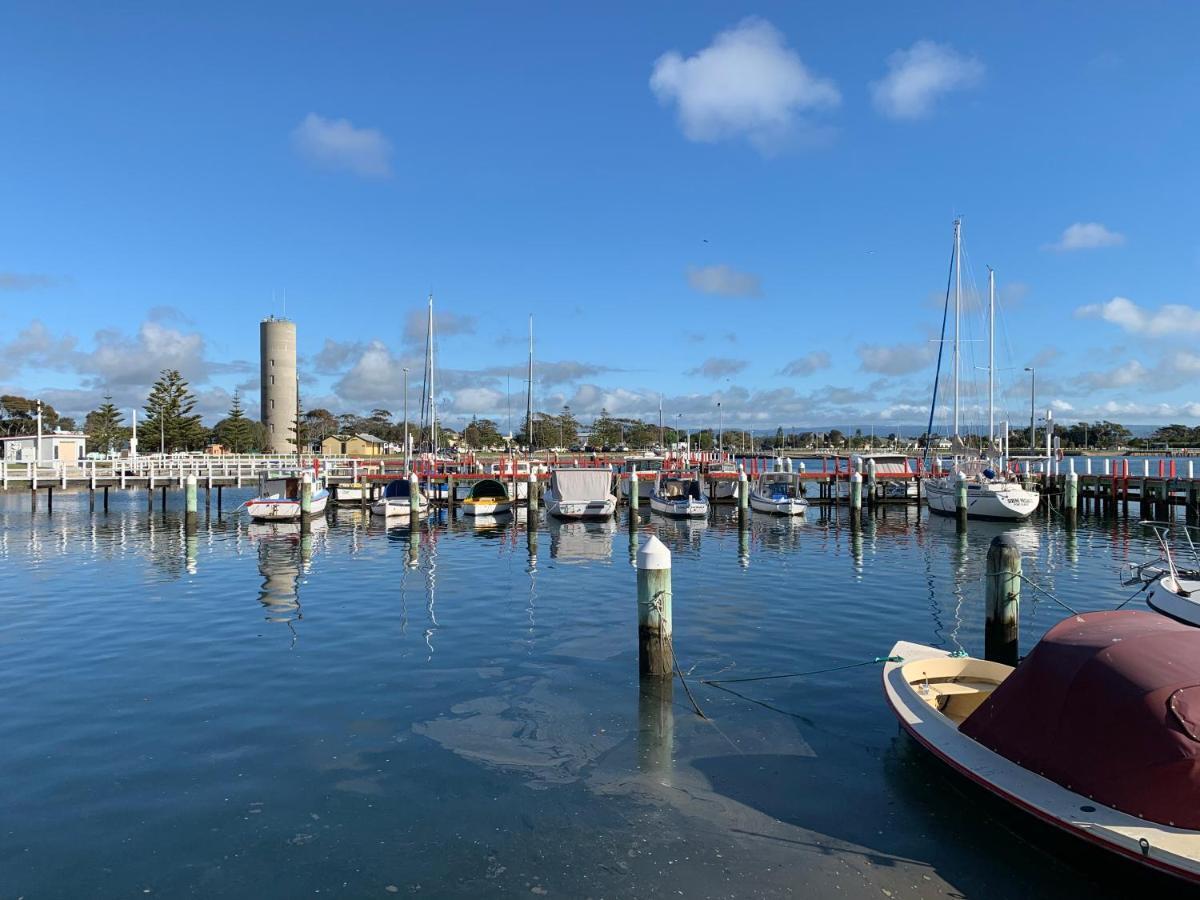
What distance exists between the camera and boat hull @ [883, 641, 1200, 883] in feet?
23.4

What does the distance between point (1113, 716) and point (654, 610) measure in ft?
23.5

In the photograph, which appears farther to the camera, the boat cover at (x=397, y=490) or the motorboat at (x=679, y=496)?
the boat cover at (x=397, y=490)

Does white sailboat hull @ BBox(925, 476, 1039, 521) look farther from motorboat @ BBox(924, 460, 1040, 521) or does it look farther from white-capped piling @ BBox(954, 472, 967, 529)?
white-capped piling @ BBox(954, 472, 967, 529)

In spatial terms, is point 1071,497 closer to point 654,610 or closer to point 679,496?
point 679,496

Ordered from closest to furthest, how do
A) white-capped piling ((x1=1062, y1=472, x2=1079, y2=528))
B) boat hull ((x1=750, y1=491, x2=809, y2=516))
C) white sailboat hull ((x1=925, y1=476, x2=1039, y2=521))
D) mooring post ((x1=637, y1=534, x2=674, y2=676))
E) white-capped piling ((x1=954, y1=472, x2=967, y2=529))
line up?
mooring post ((x1=637, y1=534, x2=674, y2=676))
white-capped piling ((x1=954, y1=472, x2=967, y2=529))
white-capped piling ((x1=1062, y1=472, x2=1079, y2=528))
white sailboat hull ((x1=925, y1=476, x2=1039, y2=521))
boat hull ((x1=750, y1=491, x2=809, y2=516))

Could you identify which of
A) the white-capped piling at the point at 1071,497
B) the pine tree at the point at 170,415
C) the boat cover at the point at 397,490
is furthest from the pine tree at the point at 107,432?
the white-capped piling at the point at 1071,497

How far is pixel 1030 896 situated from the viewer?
762cm

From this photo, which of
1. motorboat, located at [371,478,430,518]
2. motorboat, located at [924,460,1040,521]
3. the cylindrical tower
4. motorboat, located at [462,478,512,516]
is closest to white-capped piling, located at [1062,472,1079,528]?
motorboat, located at [924,460,1040,521]

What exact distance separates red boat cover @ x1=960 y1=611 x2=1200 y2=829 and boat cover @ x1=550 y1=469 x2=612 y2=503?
1508 inches

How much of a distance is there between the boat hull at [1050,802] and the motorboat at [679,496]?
37360 millimetres

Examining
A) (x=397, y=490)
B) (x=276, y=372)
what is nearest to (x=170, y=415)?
(x=276, y=372)

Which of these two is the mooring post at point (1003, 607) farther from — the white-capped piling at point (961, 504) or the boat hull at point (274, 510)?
the boat hull at point (274, 510)

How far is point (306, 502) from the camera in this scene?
42750 millimetres

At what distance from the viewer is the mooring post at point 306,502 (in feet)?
138
